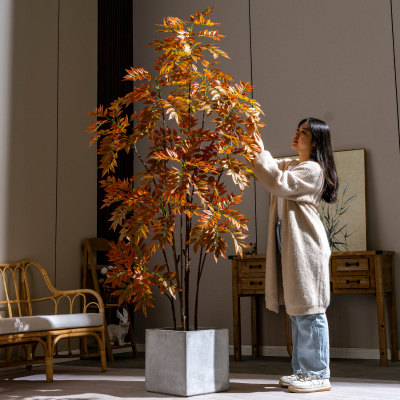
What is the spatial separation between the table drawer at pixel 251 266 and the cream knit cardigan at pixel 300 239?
1.31 metres

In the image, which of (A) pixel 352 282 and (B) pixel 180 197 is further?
(A) pixel 352 282

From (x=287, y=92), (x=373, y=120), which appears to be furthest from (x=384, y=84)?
(x=287, y=92)

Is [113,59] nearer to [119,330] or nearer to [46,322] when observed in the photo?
[119,330]

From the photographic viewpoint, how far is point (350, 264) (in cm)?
374

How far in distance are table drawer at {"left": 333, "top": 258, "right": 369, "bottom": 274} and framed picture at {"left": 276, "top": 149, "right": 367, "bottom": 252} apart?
0.32m

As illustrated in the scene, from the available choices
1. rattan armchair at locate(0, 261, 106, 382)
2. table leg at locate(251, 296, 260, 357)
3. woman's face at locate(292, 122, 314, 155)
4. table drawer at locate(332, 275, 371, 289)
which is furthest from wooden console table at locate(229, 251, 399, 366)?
woman's face at locate(292, 122, 314, 155)

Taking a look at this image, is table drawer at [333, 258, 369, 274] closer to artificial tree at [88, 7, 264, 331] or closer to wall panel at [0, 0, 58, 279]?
artificial tree at [88, 7, 264, 331]

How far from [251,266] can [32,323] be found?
177 cm

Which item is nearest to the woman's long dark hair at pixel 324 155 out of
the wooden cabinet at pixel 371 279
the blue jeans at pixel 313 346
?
the blue jeans at pixel 313 346

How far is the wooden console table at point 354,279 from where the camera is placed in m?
3.64

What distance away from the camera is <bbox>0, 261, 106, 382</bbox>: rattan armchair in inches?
118

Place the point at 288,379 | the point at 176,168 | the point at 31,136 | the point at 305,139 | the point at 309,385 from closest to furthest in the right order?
the point at 176,168
the point at 309,385
the point at 288,379
the point at 305,139
the point at 31,136

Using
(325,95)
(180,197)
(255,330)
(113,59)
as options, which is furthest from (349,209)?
(113,59)

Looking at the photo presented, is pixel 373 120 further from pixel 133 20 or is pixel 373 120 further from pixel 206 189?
pixel 133 20
